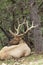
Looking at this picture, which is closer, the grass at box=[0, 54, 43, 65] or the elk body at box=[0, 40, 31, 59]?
the grass at box=[0, 54, 43, 65]

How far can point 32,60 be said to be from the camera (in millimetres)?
10773

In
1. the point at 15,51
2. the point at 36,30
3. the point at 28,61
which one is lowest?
the point at 28,61

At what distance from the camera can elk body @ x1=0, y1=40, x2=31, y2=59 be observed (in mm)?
10959

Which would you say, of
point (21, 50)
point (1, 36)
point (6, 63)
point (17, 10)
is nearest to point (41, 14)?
point (17, 10)

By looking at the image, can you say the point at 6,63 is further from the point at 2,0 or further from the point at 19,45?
the point at 2,0

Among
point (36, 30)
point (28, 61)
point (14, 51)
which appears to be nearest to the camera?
point (28, 61)

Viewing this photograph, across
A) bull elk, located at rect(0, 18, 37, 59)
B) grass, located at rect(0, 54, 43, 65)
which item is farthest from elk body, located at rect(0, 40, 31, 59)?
grass, located at rect(0, 54, 43, 65)

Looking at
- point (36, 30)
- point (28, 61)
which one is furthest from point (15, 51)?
point (36, 30)

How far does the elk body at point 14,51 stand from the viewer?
10959 mm

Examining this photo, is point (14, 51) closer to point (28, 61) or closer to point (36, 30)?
point (28, 61)

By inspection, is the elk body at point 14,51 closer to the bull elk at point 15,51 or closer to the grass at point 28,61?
the bull elk at point 15,51

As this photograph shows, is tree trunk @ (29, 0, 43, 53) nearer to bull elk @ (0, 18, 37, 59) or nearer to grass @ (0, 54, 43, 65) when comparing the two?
bull elk @ (0, 18, 37, 59)

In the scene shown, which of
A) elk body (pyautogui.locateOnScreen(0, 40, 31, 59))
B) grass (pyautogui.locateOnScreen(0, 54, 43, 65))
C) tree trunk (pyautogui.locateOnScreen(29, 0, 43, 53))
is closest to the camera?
grass (pyautogui.locateOnScreen(0, 54, 43, 65))

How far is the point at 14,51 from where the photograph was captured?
11188 mm
